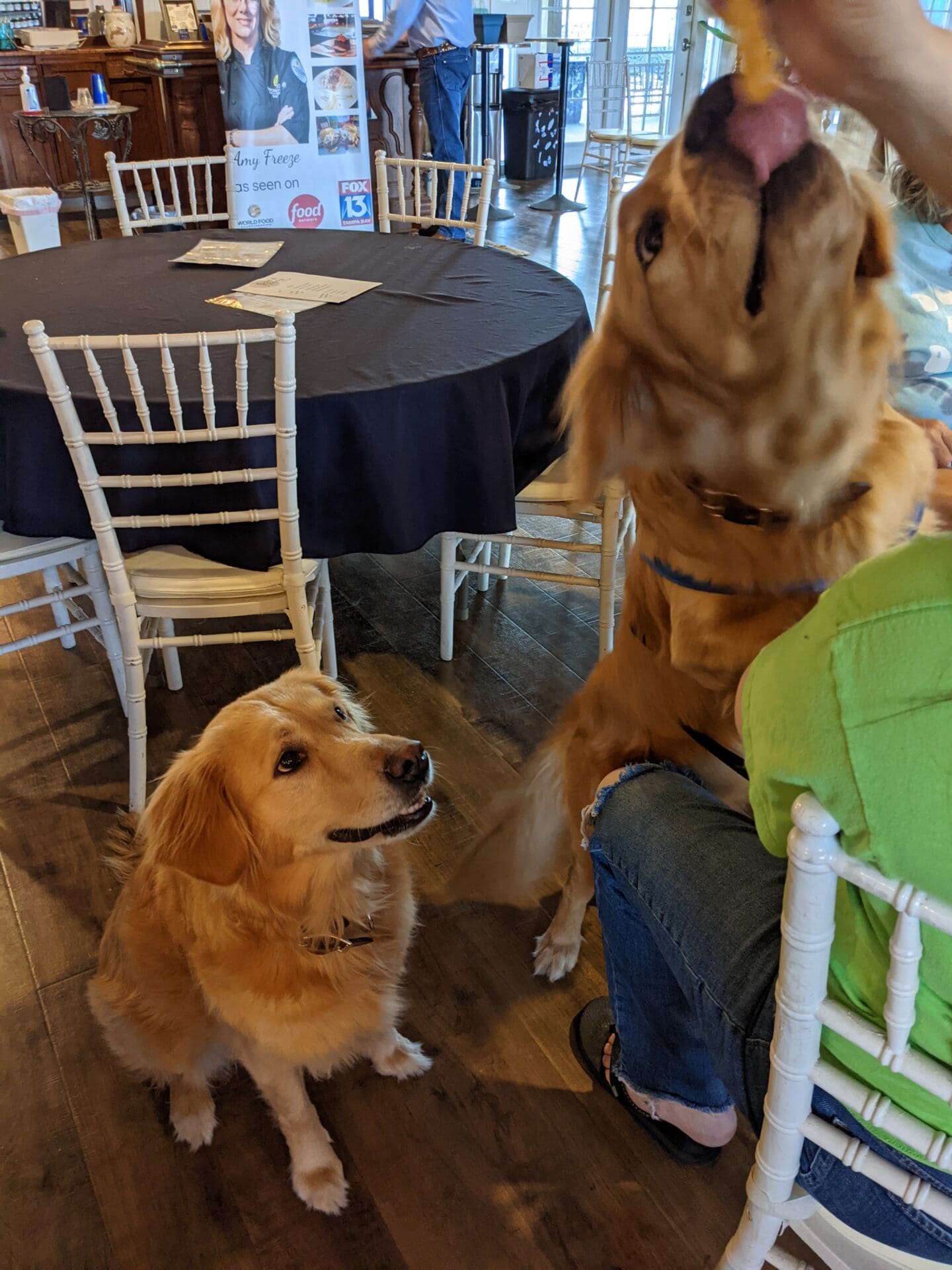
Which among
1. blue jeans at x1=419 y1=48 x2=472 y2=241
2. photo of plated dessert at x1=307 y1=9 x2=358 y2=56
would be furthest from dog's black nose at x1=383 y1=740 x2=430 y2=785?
blue jeans at x1=419 y1=48 x2=472 y2=241

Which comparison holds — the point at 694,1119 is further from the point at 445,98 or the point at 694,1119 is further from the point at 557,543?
the point at 445,98

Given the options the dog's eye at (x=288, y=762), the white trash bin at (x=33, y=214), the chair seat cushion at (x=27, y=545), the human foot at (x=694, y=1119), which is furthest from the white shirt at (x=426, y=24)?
the human foot at (x=694, y=1119)

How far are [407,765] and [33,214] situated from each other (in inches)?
172

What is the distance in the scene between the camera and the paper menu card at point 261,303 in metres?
2.25

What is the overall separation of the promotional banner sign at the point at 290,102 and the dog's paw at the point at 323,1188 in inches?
155

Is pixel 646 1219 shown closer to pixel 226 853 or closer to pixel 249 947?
pixel 249 947

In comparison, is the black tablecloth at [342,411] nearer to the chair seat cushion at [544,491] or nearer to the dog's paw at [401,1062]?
the chair seat cushion at [544,491]

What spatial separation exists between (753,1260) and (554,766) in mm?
641

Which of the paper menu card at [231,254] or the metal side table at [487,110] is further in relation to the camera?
the metal side table at [487,110]

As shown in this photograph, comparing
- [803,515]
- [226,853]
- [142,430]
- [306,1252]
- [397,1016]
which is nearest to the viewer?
[803,515]

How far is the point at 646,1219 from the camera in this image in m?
1.31

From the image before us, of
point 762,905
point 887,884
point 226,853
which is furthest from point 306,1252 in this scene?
point 887,884

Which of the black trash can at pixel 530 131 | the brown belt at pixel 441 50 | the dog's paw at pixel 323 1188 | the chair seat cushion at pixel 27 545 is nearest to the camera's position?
the dog's paw at pixel 323 1188

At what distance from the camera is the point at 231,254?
272cm
